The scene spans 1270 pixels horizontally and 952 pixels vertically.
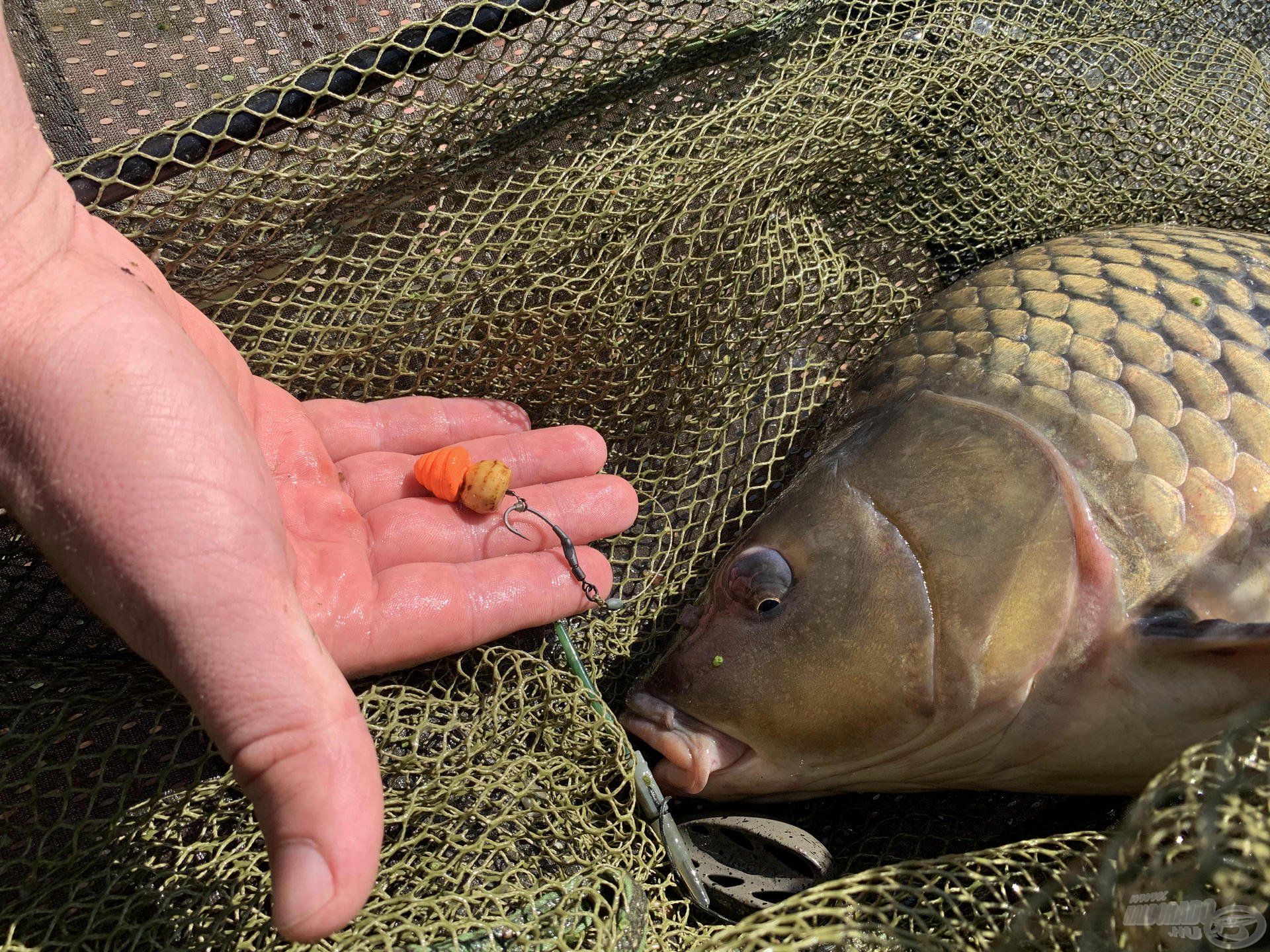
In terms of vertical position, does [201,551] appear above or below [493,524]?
above

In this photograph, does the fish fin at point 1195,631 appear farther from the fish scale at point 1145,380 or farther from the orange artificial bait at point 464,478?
the orange artificial bait at point 464,478

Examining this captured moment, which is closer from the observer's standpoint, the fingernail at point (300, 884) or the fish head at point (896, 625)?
the fingernail at point (300, 884)

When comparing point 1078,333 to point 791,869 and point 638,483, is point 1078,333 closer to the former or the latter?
point 638,483

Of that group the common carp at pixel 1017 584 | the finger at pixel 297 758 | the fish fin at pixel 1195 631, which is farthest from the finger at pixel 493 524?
the fish fin at pixel 1195 631

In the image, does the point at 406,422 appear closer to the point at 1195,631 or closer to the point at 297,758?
the point at 297,758

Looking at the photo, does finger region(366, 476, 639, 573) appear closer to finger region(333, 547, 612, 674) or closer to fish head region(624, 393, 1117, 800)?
finger region(333, 547, 612, 674)

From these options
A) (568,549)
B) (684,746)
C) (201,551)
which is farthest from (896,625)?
(201,551)
